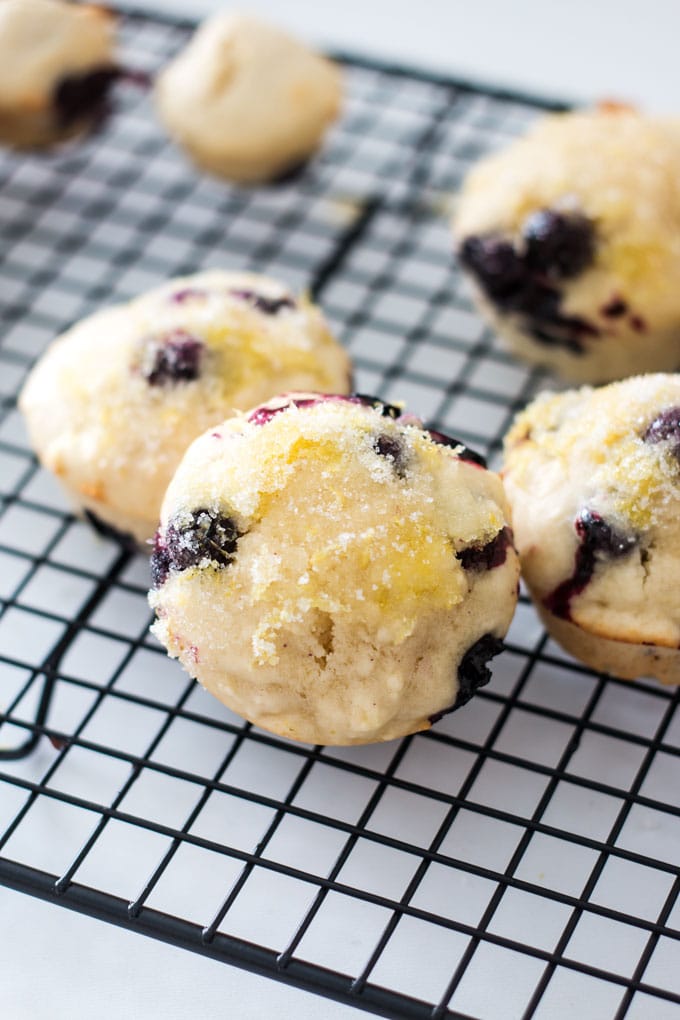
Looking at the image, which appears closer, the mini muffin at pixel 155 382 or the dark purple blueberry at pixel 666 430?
the dark purple blueberry at pixel 666 430

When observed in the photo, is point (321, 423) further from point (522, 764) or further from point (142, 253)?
point (142, 253)

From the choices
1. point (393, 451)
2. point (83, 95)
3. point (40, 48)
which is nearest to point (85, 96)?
point (83, 95)

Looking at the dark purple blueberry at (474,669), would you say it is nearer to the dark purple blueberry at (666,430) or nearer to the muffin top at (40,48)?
the dark purple blueberry at (666,430)

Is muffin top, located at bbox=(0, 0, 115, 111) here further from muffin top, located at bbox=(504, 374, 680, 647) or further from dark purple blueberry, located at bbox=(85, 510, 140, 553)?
muffin top, located at bbox=(504, 374, 680, 647)

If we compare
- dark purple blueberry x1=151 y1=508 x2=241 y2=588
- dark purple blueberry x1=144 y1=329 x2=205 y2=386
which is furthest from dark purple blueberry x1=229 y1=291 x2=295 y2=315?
dark purple blueberry x1=151 y1=508 x2=241 y2=588

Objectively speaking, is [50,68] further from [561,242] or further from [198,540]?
[198,540]

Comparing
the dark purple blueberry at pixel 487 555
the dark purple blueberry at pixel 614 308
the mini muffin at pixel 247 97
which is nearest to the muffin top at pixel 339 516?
the dark purple blueberry at pixel 487 555
